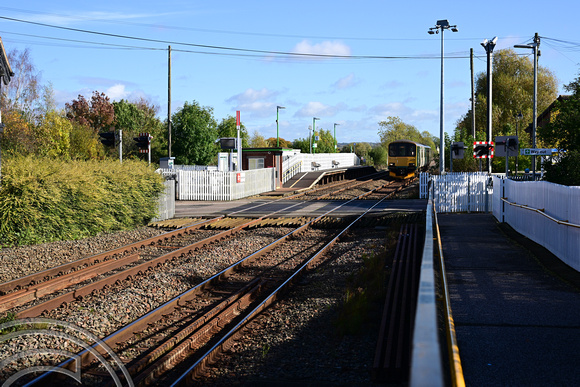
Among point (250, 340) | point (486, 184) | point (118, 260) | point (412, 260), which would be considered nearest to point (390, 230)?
point (412, 260)

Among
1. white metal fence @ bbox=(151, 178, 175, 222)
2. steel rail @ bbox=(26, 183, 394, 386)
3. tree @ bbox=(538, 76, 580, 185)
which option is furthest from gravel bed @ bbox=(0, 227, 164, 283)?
tree @ bbox=(538, 76, 580, 185)

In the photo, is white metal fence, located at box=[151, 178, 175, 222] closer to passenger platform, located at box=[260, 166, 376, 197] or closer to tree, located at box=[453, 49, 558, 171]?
passenger platform, located at box=[260, 166, 376, 197]

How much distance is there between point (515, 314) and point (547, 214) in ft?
17.8

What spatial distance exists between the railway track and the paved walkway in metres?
2.99

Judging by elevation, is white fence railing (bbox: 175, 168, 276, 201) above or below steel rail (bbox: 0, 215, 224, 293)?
above

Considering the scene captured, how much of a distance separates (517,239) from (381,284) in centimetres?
577

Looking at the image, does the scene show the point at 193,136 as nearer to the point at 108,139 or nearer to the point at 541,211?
the point at 108,139

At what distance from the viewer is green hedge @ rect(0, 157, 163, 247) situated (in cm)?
1380

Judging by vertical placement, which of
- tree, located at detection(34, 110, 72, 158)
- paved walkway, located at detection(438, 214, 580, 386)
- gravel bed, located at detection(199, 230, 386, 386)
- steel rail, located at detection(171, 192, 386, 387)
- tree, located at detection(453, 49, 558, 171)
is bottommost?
gravel bed, located at detection(199, 230, 386, 386)

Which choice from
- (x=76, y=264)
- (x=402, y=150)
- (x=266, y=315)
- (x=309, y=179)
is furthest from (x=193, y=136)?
(x=266, y=315)

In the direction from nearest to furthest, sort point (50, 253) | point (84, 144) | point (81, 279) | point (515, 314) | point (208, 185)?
point (515, 314) → point (81, 279) → point (50, 253) → point (208, 185) → point (84, 144)

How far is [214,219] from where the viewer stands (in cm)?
2031

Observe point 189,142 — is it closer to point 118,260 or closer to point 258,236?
point 258,236

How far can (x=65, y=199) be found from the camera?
14.9 metres
